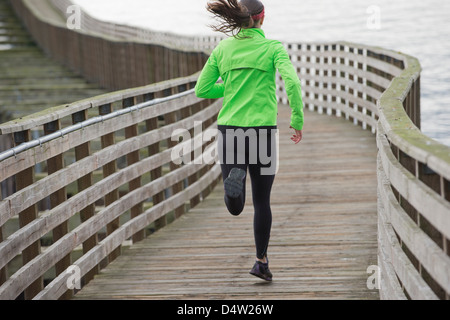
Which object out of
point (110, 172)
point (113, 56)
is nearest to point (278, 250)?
point (110, 172)

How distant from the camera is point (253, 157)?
5617 millimetres

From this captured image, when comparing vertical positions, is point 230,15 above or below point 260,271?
above

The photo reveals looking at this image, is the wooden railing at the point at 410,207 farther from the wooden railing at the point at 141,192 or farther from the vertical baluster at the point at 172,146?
the vertical baluster at the point at 172,146

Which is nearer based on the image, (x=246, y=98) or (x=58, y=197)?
(x=246, y=98)

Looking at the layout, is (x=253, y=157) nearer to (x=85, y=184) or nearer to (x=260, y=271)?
(x=260, y=271)

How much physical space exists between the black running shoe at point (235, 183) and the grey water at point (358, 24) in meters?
23.9

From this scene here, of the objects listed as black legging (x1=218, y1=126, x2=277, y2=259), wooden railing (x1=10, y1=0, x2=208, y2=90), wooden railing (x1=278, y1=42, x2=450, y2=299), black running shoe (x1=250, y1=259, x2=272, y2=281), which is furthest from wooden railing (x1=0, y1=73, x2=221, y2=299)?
wooden railing (x1=10, y1=0, x2=208, y2=90)

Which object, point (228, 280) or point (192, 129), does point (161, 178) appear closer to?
point (192, 129)

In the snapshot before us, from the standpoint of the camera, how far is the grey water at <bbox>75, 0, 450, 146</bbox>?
40625 mm

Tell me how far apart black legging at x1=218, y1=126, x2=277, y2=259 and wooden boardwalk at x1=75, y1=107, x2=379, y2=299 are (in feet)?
2.06

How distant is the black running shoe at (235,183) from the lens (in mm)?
5441

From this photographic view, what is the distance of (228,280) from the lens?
245 inches

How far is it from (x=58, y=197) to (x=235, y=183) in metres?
1.23

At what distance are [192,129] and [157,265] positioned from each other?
8.25ft
